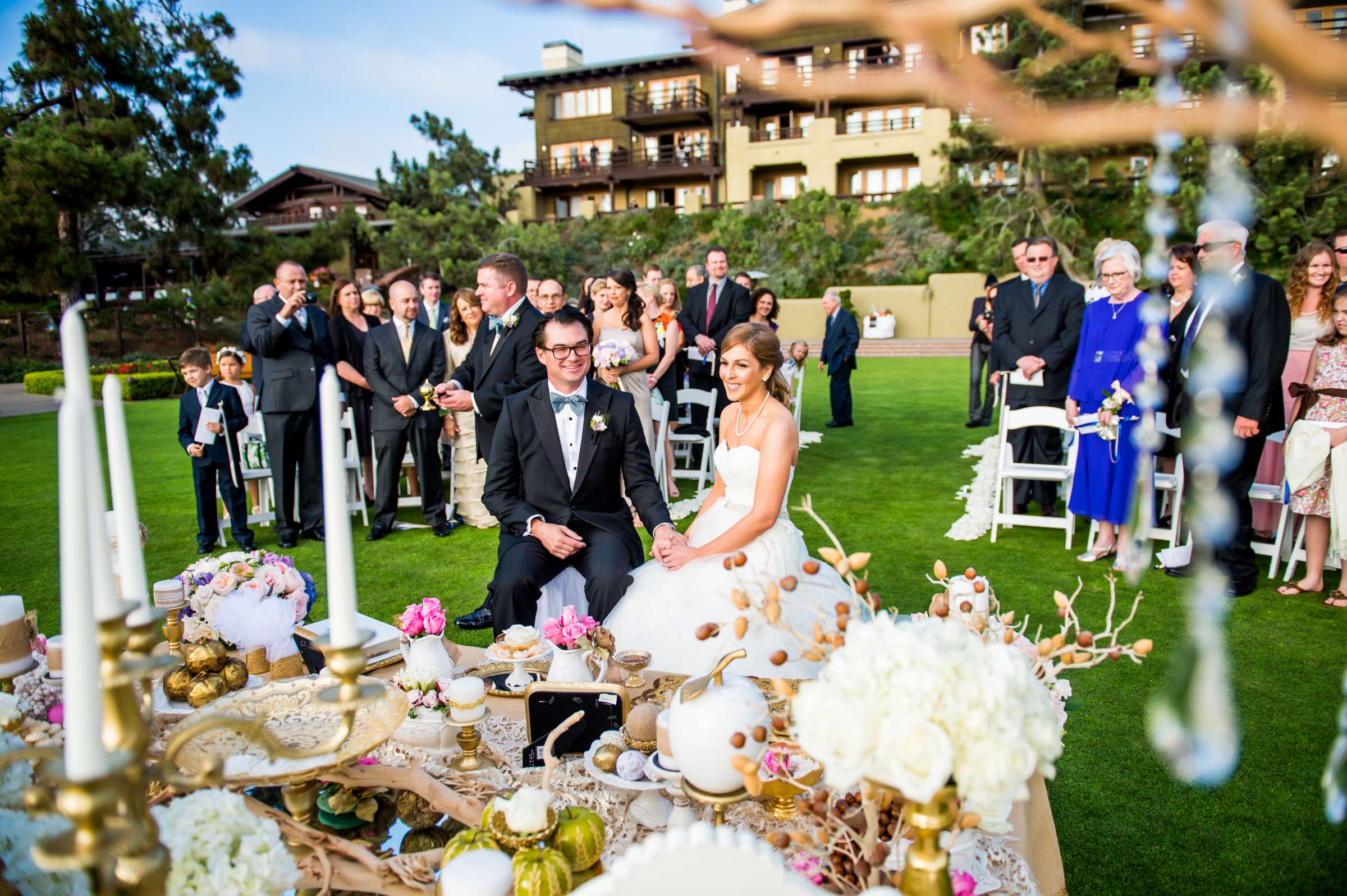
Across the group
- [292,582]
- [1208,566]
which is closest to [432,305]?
[292,582]

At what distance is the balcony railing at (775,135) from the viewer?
35312 mm

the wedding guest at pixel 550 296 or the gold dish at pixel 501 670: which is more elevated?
the wedding guest at pixel 550 296

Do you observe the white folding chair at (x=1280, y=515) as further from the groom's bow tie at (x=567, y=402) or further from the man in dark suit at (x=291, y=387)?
the man in dark suit at (x=291, y=387)

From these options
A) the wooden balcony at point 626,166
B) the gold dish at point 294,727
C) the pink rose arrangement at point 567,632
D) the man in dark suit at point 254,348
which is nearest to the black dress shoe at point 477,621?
the pink rose arrangement at point 567,632

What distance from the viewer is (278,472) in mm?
6469

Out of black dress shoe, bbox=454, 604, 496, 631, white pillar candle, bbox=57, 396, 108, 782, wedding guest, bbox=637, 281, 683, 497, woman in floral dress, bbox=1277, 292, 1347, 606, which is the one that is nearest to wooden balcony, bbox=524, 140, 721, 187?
wedding guest, bbox=637, 281, 683, 497

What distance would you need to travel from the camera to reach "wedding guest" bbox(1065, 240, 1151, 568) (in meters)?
5.21

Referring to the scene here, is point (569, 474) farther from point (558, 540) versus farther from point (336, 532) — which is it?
point (336, 532)

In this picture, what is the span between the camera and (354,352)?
24.2ft

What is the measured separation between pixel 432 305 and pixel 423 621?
5688 millimetres

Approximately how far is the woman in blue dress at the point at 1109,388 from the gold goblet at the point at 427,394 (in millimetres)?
4679

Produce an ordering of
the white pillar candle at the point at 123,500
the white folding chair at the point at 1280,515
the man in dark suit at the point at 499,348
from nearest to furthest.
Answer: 1. the white pillar candle at the point at 123,500
2. the white folding chair at the point at 1280,515
3. the man in dark suit at the point at 499,348

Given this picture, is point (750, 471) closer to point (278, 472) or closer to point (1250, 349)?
point (1250, 349)

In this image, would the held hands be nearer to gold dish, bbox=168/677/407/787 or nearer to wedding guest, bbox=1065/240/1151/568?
wedding guest, bbox=1065/240/1151/568
